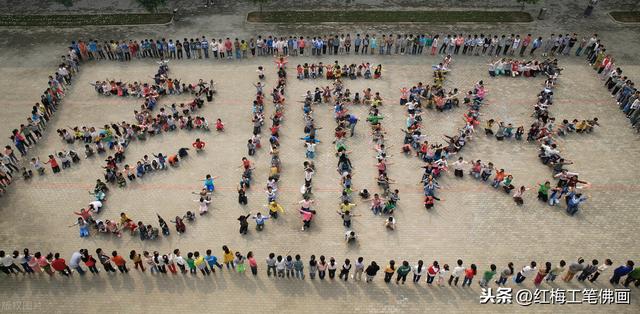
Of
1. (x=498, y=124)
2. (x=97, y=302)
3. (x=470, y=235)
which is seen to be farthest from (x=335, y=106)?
(x=97, y=302)

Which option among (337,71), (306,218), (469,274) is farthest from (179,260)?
(337,71)

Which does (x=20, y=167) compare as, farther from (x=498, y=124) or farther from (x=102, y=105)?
(x=498, y=124)

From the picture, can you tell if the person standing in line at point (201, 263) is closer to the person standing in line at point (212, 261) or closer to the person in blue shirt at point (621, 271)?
the person standing in line at point (212, 261)

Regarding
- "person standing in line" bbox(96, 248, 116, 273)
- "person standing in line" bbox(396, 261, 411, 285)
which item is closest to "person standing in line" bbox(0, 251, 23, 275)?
"person standing in line" bbox(96, 248, 116, 273)

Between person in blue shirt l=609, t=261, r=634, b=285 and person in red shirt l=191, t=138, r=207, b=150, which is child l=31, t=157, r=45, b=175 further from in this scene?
person in blue shirt l=609, t=261, r=634, b=285

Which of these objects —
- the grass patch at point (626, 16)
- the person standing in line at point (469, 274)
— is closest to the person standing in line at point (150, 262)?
the person standing in line at point (469, 274)

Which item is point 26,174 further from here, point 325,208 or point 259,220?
point 325,208
